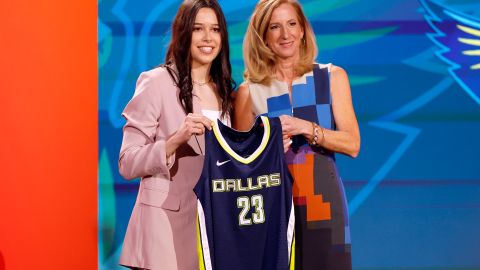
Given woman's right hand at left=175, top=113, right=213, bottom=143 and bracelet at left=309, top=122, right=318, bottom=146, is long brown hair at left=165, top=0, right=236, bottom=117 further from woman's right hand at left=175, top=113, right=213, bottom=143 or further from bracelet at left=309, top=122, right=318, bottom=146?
bracelet at left=309, top=122, right=318, bottom=146

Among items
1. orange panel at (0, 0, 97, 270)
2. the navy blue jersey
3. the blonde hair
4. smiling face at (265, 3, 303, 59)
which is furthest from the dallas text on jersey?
orange panel at (0, 0, 97, 270)

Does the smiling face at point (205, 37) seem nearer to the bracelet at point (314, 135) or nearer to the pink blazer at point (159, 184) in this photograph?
A: the pink blazer at point (159, 184)

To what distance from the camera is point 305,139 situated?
2.41 meters

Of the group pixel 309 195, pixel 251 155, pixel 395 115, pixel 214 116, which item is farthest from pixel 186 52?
pixel 395 115

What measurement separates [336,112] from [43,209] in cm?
218

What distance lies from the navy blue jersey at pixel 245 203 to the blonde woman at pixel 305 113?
4.2 inches

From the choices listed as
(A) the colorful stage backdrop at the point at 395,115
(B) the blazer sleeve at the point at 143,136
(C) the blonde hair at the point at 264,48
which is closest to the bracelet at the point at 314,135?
(C) the blonde hair at the point at 264,48

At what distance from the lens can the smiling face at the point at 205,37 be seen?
7.80ft

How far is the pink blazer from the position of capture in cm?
228

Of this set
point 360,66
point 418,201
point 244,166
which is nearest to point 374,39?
point 360,66

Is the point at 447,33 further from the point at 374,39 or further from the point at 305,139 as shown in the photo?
the point at 305,139

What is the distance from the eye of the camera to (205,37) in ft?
7.79

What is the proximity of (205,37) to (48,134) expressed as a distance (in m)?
1.82

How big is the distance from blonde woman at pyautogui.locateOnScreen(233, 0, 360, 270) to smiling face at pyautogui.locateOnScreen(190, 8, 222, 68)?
219mm
